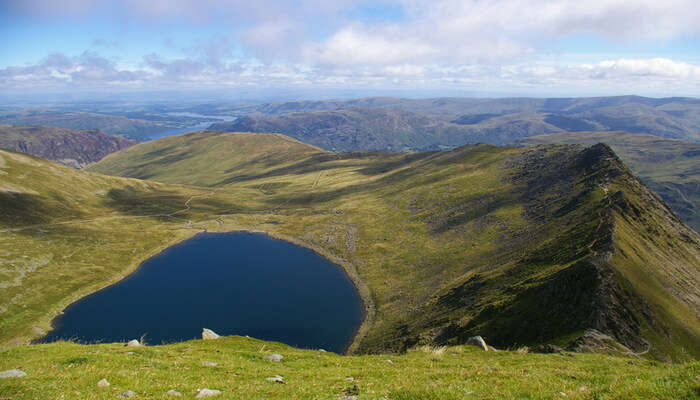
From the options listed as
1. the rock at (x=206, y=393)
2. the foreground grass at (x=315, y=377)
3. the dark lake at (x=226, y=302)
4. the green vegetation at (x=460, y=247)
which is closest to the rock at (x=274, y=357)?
the foreground grass at (x=315, y=377)

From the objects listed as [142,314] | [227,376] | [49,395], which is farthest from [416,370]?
[142,314]

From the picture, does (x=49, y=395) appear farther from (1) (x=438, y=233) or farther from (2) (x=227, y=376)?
(1) (x=438, y=233)

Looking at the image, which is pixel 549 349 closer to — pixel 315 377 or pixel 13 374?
pixel 315 377

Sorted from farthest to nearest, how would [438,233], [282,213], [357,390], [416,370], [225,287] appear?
[282,213], [438,233], [225,287], [416,370], [357,390]

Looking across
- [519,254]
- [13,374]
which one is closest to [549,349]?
[13,374]

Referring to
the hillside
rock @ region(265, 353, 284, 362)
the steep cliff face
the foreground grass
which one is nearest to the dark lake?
the hillside
